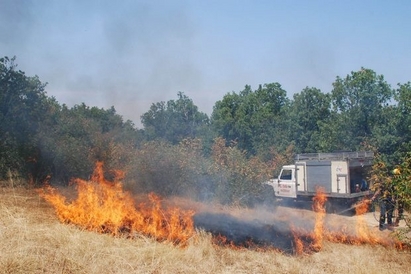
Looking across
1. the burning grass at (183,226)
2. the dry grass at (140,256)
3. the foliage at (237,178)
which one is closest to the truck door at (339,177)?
the foliage at (237,178)

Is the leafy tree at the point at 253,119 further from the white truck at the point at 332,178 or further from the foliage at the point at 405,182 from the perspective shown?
the foliage at the point at 405,182

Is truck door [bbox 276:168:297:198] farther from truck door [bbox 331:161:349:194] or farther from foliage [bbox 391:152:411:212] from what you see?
foliage [bbox 391:152:411:212]

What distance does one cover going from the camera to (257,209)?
1609 cm

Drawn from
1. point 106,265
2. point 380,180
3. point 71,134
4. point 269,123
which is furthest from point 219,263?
point 269,123

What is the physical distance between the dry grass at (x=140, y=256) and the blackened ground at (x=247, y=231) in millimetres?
774

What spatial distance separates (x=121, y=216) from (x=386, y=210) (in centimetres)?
902

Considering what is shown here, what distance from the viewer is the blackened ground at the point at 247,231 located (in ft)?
32.6

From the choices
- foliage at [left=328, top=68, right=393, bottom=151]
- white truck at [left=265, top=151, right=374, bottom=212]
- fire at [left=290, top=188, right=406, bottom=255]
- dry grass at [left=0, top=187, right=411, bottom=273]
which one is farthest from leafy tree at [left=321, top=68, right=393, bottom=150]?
dry grass at [left=0, top=187, right=411, bottom=273]

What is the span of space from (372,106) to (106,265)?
16306 millimetres

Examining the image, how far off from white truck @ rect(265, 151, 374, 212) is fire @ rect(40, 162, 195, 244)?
27.6 feet

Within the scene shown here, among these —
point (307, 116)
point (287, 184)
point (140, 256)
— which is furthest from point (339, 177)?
point (140, 256)

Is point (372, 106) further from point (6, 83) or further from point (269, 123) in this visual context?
point (6, 83)

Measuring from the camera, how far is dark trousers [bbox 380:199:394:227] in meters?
12.5

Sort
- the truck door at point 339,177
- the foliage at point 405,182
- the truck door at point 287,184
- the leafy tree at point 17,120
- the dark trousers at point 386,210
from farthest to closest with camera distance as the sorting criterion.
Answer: the truck door at point 287,184, the truck door at point 339,177, the leafy tree at point 17,120, the dark trousers at point 386,210, the foliage at point 405,182
